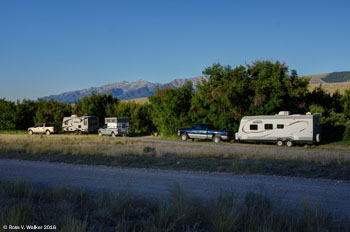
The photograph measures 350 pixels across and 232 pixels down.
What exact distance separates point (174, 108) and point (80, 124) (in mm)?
14074

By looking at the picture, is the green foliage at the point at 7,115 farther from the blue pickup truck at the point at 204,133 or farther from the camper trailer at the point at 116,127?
the blue pickup truck at the point at 204,133

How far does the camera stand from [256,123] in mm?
26391

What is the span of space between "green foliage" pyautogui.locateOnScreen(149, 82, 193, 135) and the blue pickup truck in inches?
96.4

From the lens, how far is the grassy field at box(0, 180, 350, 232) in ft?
15.9

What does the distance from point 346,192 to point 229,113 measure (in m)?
21.7

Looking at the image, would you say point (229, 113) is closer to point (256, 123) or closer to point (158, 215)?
point (256, 123)

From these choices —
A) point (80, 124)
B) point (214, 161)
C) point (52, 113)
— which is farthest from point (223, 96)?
point (52, 113)

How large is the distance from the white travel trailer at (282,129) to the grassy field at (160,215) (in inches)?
785

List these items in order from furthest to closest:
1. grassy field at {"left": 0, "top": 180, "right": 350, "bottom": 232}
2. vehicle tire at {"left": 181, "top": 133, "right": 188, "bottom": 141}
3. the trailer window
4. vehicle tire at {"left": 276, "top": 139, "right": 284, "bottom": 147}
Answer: vehicle tire at {"left": 181, "top": 133, "right": 188, "bottom": 141} → the trailer window → vehicle tire at {"left": 276, "top": 139, "right": 284, "bottom": 147} → grassy field at {"left": 0, "top": 180, "right": 350, "bottom": 232}

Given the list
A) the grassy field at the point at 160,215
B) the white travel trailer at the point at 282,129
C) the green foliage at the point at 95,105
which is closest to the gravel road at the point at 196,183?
the grassy field at the point at 160,215

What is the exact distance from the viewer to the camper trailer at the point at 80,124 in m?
40.3

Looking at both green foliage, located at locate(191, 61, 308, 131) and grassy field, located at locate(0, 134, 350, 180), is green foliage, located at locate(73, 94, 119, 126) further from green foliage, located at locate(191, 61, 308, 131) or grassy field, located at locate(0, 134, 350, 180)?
grassy field, located at locate(0, 134, 350, 180)

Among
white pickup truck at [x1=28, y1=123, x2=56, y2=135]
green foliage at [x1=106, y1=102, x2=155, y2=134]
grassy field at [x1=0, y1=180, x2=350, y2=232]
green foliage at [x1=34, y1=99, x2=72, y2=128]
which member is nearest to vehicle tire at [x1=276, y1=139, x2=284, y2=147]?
green foliage at [x1=106, y1=102, x2=155, y2=134]

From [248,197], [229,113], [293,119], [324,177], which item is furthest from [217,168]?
[229,113]
